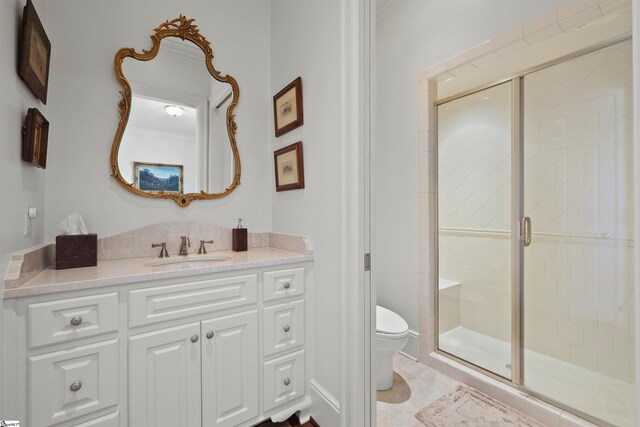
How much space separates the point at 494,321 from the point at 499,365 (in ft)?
1.25

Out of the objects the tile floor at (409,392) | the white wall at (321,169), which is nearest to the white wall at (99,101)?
the white wall at (321,169)

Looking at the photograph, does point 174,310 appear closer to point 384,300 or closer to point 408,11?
point 384,300

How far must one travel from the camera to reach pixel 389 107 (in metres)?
2.49

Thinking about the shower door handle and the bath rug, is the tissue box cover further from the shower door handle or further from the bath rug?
the shower door handle

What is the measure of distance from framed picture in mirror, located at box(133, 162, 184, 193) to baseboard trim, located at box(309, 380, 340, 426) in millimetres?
1375

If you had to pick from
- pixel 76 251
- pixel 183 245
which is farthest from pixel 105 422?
pixel 183 245

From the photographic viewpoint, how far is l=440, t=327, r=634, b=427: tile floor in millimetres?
Answer: 1563

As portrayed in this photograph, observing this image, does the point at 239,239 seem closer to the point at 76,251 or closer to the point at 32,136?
the point at 76,251

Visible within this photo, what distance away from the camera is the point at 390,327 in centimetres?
182

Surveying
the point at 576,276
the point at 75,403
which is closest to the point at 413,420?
the point at 576,276

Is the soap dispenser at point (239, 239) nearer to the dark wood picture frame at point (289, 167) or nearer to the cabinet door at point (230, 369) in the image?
the dark wood picture frame at point (289, 167)

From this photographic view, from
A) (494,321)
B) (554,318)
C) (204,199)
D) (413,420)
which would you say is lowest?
(413,420)

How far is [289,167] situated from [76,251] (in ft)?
3.72

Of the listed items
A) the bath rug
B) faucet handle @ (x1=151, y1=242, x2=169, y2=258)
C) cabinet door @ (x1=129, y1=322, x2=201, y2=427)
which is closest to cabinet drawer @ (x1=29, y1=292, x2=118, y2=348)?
cabinet door @ (x1=129, y1=322, x2=201, y2=427)
